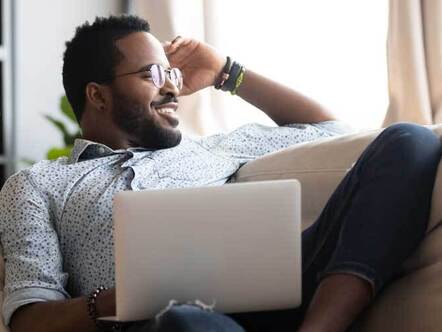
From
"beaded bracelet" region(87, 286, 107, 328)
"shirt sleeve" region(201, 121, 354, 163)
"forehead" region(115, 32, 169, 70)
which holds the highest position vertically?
"forehead" region(115, 32, 169, 70)

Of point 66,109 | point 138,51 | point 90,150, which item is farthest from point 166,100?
point 66,109

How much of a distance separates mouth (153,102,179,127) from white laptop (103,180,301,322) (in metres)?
0.73

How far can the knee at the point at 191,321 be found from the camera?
0.95 m

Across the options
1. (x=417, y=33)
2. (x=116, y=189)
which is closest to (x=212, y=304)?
(x=116, y=189)

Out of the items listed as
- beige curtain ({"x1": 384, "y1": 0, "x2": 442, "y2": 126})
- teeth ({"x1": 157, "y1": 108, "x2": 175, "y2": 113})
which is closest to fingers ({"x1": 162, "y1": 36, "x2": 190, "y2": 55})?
teeth ({"x1": 157, "y1": 108, "x2": 175, "y2": 113})

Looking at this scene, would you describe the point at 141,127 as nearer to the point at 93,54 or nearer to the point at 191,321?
the point at 93,54

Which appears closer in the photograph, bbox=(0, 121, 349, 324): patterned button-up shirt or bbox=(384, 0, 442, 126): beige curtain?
bbox=(0, 121, 349, 324): patterned button-up shirt

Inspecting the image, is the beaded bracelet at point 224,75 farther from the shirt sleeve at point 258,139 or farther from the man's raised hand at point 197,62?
the shirt sleeve at point 258,139

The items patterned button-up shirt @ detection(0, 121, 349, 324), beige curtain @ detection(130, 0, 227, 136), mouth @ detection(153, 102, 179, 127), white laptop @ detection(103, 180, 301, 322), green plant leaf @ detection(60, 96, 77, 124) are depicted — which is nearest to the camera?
white laptop @ detection(103, 180, 301, 322)

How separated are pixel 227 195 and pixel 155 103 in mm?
778

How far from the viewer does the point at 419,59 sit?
1.98 m

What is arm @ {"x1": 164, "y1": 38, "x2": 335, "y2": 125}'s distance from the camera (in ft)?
6.46

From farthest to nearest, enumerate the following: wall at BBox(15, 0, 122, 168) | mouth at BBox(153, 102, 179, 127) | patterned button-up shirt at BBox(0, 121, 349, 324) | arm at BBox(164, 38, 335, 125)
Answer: wall at BBox(15, 0, 122, 168)
arm at BBox(164, 38, 335, 125)
mouth at BBox(153, 102, 179, 127)
patterned button-up shirt at BBox(0, 121, 349, 324)

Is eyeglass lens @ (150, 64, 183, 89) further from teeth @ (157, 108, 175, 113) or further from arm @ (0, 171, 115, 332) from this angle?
arm @ (0, 171, 115, 332)
